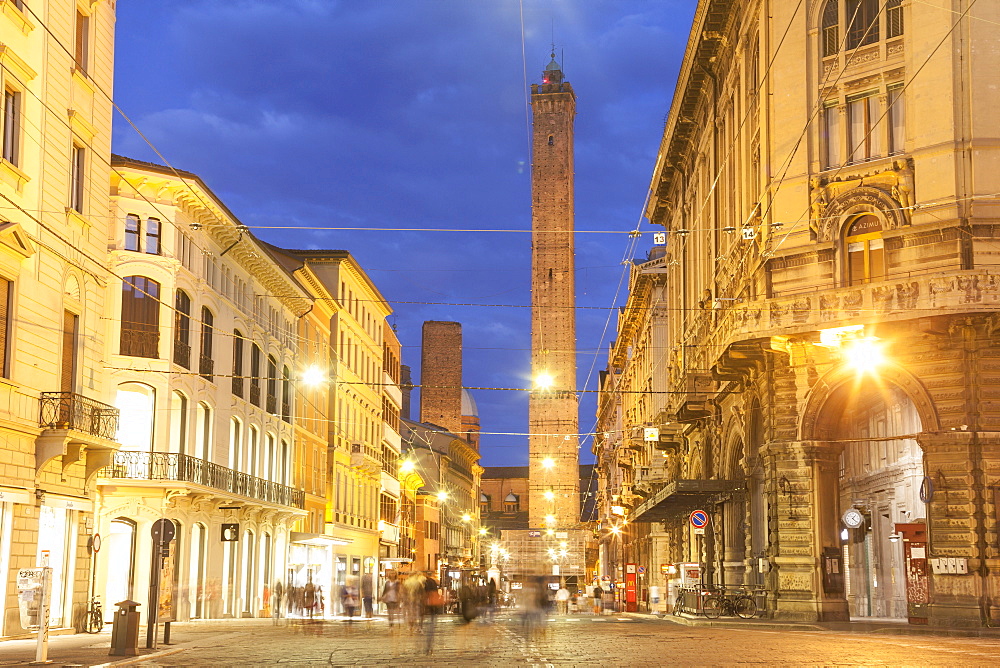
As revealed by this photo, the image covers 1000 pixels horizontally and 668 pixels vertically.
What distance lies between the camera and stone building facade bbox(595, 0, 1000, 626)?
89.7 ft

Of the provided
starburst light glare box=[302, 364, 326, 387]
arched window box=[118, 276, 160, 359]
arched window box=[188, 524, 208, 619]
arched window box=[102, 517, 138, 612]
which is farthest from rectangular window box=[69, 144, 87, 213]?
starburst light glare box=[302, 364, 326, 387]

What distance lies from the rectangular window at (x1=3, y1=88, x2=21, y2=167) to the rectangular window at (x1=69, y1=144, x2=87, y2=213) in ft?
8.79

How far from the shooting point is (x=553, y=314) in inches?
3706

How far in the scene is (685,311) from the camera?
48781mm

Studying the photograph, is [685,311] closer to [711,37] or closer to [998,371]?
[711,37]

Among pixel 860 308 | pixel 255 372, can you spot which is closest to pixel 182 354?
pixel 255 372

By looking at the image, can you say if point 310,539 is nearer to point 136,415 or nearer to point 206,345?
point 206,345

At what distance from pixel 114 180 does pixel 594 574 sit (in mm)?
85971

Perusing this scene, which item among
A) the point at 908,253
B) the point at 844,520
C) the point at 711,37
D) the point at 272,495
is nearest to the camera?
the point at 908,253

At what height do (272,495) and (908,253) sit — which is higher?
(908,253)

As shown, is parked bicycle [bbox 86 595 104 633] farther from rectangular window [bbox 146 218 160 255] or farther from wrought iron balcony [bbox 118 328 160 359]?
rectangular window [bbox 146 218 160 255]

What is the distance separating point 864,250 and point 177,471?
19133mm

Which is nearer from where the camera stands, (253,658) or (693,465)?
(253,658)

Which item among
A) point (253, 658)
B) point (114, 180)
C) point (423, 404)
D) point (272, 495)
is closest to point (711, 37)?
point (114, 180)
